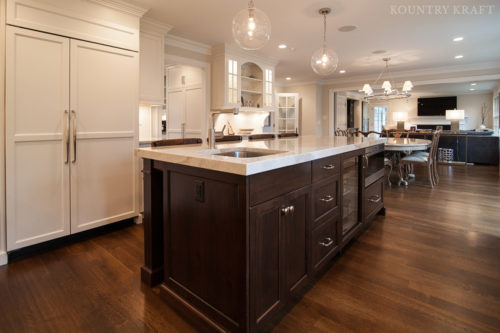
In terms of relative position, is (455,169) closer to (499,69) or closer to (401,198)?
(499,69)

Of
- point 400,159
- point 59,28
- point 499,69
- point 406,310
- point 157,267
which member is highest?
point 499,69

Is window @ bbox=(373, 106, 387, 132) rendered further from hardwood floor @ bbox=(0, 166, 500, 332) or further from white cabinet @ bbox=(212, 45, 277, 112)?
hardwood floor @ bbox=(0, 166, 500, 332)

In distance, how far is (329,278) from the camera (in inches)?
79.7

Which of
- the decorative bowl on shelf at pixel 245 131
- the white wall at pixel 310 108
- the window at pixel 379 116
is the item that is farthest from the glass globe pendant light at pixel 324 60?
the window at pixel 379 116

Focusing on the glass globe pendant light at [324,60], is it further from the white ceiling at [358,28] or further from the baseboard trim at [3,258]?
the baseboard trim at [3,258]

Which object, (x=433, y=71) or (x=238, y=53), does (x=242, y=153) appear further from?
(x=433, y=71)

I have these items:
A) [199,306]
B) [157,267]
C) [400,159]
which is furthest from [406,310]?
[400,159]

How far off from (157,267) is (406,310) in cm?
157

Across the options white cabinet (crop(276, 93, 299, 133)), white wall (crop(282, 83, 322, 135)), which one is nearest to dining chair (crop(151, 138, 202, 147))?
white cabinet (crop(276, 93, 299, 133))

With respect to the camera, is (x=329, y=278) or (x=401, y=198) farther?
(x=401, y=198)

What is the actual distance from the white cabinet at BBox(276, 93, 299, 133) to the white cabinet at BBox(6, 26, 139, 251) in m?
5.25

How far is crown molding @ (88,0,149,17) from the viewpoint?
2847mm

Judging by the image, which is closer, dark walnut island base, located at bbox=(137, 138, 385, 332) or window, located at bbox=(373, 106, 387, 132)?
dark walnut island base, located at bbox=(137, 138, 385, 332)

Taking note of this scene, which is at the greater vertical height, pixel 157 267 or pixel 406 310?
pixel 157 267
